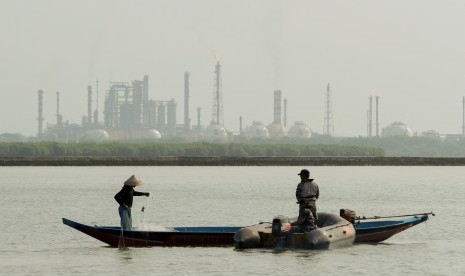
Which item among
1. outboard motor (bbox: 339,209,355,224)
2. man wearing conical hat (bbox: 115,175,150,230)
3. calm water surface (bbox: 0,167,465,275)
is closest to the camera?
calm water surface (bbox: 0,167,465,275)

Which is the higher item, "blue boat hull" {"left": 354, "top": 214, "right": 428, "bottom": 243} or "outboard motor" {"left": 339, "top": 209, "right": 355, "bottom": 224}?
"outboard motor" {"left": 339, "top": 209, "right": 355, "bottom": 224}

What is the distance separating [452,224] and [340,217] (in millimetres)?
19846

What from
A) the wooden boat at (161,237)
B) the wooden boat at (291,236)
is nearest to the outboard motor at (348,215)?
the wooden boat at (291,236)

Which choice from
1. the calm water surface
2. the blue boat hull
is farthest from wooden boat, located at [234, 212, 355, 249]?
the blue boat hull

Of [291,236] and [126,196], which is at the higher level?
[126,196]

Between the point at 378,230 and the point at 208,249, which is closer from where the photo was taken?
the point at 208,249

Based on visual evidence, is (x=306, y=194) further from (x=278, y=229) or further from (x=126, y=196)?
(x=126, y=196)

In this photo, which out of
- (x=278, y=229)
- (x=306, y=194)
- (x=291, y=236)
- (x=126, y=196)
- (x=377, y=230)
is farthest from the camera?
(x=377, y=230)

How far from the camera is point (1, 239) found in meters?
48.2

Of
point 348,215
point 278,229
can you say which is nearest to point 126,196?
point 278,229

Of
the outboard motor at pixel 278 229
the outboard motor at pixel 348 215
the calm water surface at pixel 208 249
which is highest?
the outboard motor at pixel 348 215

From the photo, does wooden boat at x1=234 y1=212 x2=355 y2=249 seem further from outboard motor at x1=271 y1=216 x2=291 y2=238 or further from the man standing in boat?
the man standing in boat

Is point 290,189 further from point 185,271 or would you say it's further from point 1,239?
point 185,271

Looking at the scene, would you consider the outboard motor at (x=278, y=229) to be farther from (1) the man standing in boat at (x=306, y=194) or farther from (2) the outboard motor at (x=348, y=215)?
(2) the outboard motor at (x=348, y=215)
